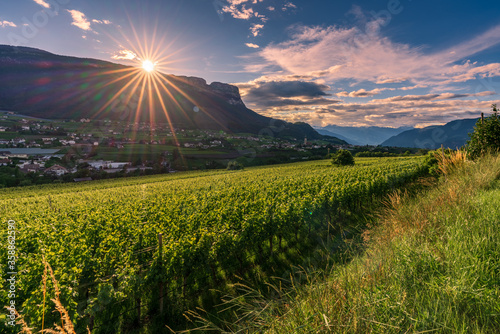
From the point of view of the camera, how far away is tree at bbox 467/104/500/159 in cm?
1384

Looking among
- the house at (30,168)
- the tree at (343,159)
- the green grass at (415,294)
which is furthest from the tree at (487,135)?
the house at (30,168)

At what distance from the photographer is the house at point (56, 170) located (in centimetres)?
7011

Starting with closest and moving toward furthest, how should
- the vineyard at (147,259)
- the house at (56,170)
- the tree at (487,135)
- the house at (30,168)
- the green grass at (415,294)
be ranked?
the green grass at (415,294) → the vineyard at (147,259) → the tree at (487,135) → the house at (30,168) → the house at (56,170)

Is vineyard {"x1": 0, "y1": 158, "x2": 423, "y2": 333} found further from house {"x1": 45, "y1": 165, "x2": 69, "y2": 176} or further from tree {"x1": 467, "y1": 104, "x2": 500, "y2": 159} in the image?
house {"x1": 45, "y1": 165, "x2": 69, "y2": 176}

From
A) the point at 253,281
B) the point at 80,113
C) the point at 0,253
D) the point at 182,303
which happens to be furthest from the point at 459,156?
the point at 80,113

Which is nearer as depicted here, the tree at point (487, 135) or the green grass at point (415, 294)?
the green grass at point (415, 294)

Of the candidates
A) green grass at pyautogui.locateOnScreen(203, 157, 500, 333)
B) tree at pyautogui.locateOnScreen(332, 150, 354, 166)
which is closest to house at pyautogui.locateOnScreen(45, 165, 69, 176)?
tree at pyautogui.locateOnScreen(332, 150, 354, 166)

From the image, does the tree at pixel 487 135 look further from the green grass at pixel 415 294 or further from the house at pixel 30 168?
the house at pixel 30 168

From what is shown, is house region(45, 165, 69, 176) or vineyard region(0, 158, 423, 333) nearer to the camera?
vineyard region(0, 158, 423, 333)

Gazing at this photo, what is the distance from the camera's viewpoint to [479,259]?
291 centimetres

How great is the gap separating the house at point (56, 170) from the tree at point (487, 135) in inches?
3819

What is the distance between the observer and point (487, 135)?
1403 cm

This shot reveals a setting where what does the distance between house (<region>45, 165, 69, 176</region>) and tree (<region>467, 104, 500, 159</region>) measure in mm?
97006

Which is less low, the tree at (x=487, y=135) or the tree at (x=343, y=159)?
the tree at (x=487, y=135)
